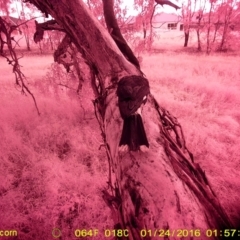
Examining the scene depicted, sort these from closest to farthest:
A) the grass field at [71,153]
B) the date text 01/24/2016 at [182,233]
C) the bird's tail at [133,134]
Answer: the date text 01/24/2016 at [182,233] → the bird's tail at [133,134] → the grass field at [71,153]

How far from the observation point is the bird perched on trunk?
137 cm

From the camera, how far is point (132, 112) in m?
1.46

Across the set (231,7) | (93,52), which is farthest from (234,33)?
(93,52)

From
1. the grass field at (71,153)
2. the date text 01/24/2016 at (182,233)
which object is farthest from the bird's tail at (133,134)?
the grass field at (71,153)

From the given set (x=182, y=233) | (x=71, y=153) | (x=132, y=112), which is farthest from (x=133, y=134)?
(x=71, y=153)

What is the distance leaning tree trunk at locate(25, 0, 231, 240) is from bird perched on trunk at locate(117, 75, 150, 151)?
68 mm

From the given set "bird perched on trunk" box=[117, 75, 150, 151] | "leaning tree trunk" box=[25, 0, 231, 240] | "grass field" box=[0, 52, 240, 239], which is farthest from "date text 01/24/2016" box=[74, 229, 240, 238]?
"grass field" box=[0, 52, 240, 239]

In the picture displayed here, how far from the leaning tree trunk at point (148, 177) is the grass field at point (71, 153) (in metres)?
2.01

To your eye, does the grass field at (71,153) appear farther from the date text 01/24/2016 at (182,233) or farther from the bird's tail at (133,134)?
the bird's tail at (133,134)

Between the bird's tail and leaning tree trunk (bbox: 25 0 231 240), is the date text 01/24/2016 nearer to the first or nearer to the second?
leaning tree trunk (bbox: 25 0 231 240)

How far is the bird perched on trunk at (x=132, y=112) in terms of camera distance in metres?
1.37

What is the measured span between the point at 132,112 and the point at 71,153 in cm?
351

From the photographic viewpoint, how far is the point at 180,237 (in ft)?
3.27

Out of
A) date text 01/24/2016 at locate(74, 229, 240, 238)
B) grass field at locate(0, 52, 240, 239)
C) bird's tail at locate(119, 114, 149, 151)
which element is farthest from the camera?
grass field at locate(0, 52, 240, 239)
